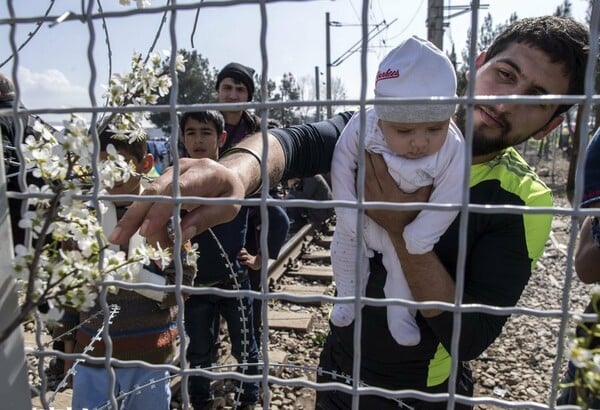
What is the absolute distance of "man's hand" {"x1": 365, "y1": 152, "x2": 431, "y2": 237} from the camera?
1.54 metres

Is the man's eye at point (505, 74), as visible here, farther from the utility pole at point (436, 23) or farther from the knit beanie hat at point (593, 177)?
the utility pole at point (436, 23)

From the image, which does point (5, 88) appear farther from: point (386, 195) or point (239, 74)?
point (386, 195)

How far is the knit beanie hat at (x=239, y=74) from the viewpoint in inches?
178

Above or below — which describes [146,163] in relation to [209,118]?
below

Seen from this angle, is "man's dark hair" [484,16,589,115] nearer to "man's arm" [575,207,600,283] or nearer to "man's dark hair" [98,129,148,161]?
"man's arm" [575,207,600,283]

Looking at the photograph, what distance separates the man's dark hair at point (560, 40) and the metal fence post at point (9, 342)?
5.48ft

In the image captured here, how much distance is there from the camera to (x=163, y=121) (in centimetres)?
3700

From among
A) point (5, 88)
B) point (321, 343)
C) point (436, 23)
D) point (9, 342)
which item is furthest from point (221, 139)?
point (436, 23)

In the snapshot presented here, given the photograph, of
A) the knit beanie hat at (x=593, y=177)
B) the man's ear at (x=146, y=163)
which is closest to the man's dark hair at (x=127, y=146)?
the man's ear at (x=146, y=163)

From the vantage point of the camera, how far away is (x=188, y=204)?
1.22m

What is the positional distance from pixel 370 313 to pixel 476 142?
731mm

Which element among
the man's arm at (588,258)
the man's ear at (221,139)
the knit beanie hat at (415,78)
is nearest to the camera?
the knit beanie hat at (415,78)

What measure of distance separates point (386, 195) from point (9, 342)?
1.09 m

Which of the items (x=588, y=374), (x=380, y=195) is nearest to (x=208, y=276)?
(x=380, y=195)
